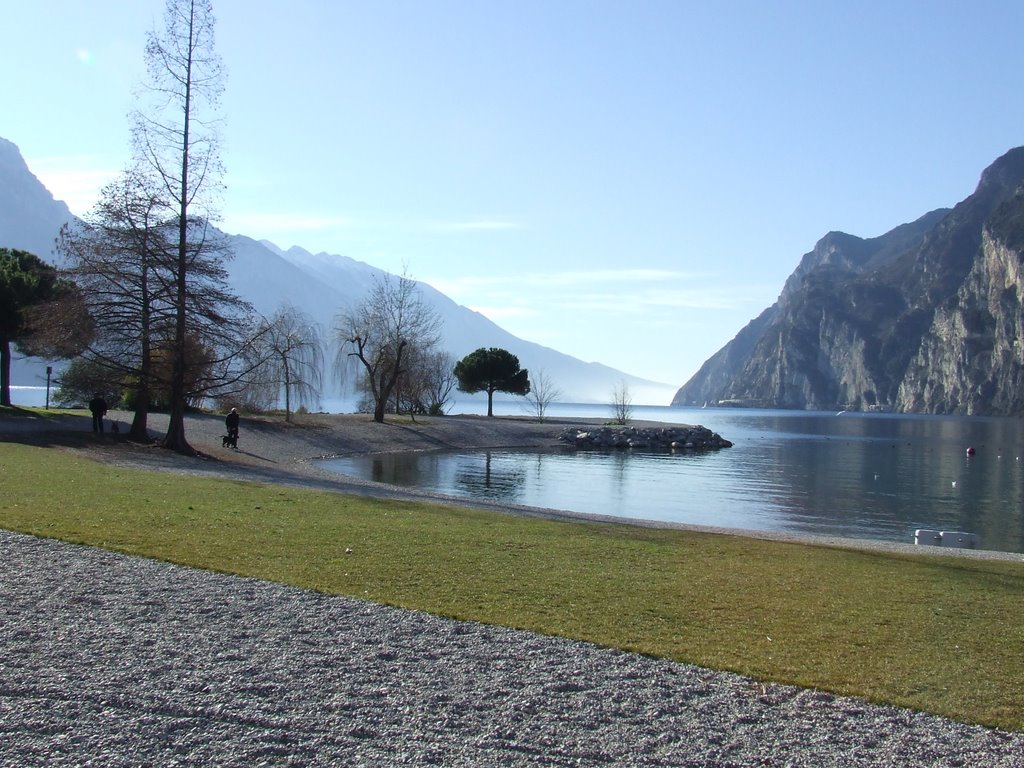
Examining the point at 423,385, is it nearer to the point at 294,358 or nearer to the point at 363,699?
the point at 294,358

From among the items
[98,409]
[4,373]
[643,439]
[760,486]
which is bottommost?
[760,486]

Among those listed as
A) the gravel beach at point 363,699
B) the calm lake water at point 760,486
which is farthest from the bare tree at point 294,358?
the gravel beach at point 363,699

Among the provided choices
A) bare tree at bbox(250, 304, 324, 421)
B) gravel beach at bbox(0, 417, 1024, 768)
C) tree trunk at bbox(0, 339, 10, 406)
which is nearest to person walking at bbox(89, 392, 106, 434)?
tree trunk at bbox(0, 339, 10, 406)

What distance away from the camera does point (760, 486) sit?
40.2 meters

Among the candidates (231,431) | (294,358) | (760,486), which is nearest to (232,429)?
(231,431)

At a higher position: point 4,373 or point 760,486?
point 4,373

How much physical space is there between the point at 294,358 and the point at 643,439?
3068cm

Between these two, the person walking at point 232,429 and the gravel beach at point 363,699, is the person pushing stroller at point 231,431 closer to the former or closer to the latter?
the person walking at point 232,429

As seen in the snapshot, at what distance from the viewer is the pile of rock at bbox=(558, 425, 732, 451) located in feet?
232

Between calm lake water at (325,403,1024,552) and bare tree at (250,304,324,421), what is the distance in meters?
12.3

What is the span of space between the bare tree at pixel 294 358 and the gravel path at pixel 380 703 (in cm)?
4756

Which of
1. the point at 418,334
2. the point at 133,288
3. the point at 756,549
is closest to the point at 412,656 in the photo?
the point at 756,549

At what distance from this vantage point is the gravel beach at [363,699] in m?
5.15

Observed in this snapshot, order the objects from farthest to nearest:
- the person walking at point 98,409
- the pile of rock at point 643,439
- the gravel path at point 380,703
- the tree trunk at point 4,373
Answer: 1. the pile of rock at point 643,439
2. the tree trunk at point 4,373
3. the person walking at point 98,409
4. the gravel path at point 380,703
